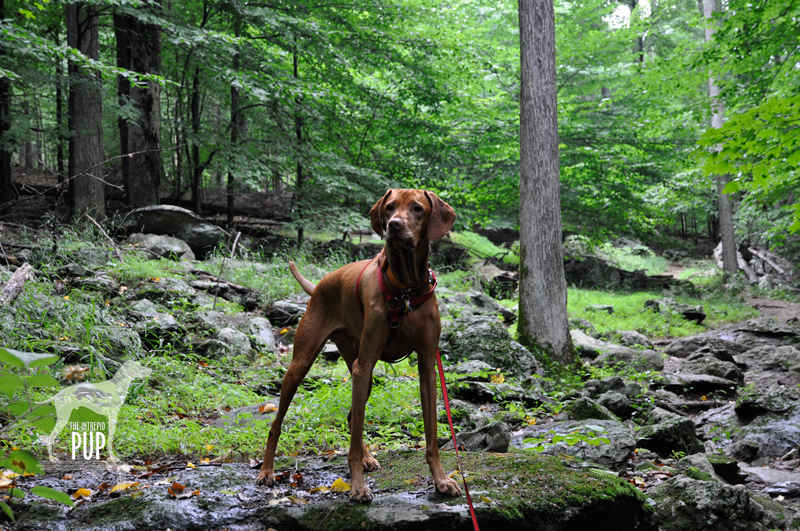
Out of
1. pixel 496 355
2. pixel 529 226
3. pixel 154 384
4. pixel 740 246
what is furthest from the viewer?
pixel 740 246

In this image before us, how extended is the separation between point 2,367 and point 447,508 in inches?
154

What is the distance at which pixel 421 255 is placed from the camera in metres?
2.63

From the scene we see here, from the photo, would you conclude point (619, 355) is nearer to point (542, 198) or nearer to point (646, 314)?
point (542, 198)

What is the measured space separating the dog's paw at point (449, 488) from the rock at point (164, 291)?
19.0 ft

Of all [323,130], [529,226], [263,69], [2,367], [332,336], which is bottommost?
[2,367]

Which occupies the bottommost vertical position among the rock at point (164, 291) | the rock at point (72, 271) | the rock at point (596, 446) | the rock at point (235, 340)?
the rock at point (596, 446)

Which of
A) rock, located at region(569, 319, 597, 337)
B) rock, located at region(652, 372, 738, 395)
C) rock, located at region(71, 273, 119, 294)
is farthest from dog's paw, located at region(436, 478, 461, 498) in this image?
rock, located at region(569, 319, 597, 337)

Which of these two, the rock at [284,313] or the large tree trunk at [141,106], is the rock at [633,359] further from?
the large tree trunk at [141,106]

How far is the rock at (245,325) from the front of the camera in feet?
23.5

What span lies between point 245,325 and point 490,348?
11.9 ft

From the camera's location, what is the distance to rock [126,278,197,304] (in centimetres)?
736

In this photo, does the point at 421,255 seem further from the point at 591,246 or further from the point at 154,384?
the point at 591,246

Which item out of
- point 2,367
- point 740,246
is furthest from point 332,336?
point 740,246

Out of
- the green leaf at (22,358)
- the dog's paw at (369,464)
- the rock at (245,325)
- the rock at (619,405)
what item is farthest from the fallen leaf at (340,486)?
the rock at (245,325)
